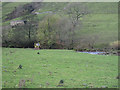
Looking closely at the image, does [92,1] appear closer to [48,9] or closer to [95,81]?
[48,9]

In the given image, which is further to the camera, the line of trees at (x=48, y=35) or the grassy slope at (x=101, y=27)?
the grassy slope at (x=101, y=27)

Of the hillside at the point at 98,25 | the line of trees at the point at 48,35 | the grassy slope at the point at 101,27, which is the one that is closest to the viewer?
the line of trees at the point at 48,35

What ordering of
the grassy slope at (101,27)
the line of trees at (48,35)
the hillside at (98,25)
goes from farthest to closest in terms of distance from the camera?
the grassy slope at (101,27) < the hillside at (98,25) < the line of trees at (48,35)

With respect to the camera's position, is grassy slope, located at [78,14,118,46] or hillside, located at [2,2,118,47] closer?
hillside, located at [2,2,118,47]

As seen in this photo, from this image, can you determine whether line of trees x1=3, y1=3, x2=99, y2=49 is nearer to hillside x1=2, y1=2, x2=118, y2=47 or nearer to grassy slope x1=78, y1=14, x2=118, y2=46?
hillside x1=2, y1=2, x2=118, y2=47

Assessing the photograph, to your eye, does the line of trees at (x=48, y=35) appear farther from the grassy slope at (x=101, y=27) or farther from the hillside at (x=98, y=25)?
the grassy slope at (x=101, y=27)

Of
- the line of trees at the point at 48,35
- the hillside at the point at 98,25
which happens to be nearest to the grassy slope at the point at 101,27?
the hillside at the point at 98,25

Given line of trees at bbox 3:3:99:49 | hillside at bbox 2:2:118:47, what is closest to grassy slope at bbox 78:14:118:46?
hillside at bbox 2:2:118:47

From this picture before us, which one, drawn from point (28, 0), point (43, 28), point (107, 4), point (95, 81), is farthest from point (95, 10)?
point (95, 81)

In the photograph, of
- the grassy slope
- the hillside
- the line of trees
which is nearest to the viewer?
the line of trees

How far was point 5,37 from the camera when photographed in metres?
68.1

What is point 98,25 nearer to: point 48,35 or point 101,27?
point 101,27

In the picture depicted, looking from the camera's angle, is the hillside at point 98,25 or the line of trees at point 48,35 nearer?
the line of trees at point 48,35

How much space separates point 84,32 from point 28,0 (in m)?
97.5
